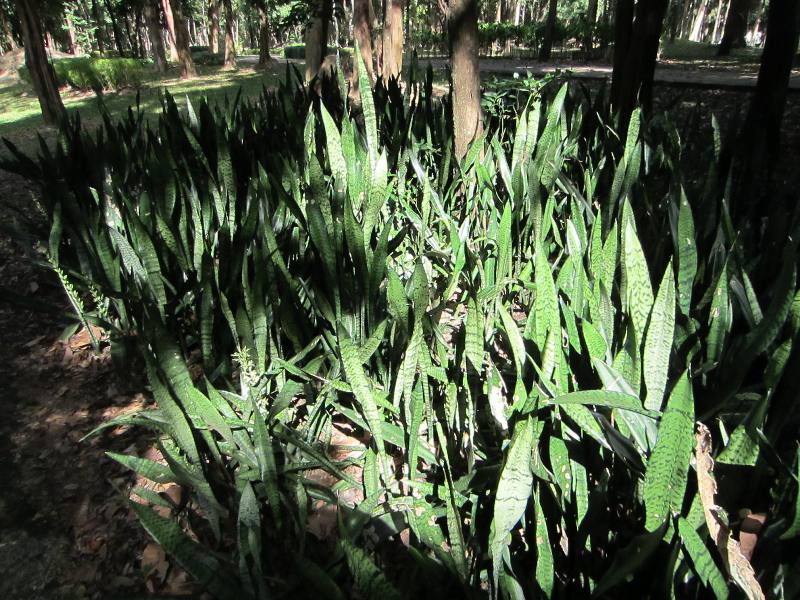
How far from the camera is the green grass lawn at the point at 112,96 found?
8.40 metres

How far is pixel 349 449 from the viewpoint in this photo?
4.82ft

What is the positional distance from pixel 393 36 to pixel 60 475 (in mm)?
6609

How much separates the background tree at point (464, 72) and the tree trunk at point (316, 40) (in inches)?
165

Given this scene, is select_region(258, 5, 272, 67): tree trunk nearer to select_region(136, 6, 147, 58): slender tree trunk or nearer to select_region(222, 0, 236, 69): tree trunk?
select_region(222, 0, 236, 69): tree trunk

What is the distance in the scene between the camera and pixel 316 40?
6918 mm

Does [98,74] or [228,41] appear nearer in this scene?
[98,74]

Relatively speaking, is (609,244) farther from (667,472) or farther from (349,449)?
(349,449)

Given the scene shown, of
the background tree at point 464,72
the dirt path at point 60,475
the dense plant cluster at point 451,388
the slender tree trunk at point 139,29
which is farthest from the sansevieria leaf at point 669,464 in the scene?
the slender tree trunk at point 139,29

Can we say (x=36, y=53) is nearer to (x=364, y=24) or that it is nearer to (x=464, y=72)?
(x=364, y=24)

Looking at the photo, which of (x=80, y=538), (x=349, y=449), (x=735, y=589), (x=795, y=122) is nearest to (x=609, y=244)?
(x=735, y=589)

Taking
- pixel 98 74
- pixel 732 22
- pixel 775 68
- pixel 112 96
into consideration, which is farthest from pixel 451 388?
pixel 732 22

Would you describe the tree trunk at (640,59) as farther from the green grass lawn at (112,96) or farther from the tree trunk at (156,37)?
the tree trunk at (156,37)

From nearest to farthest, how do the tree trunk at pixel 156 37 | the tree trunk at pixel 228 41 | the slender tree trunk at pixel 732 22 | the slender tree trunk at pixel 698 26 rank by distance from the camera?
the slender tree trunk at pixel 732 22
the tree trunk at pixel 156 37
the tree trunk at pixel 228 41
the slender tree trunk at pixel 698 26

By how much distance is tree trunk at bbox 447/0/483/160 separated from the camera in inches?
114
